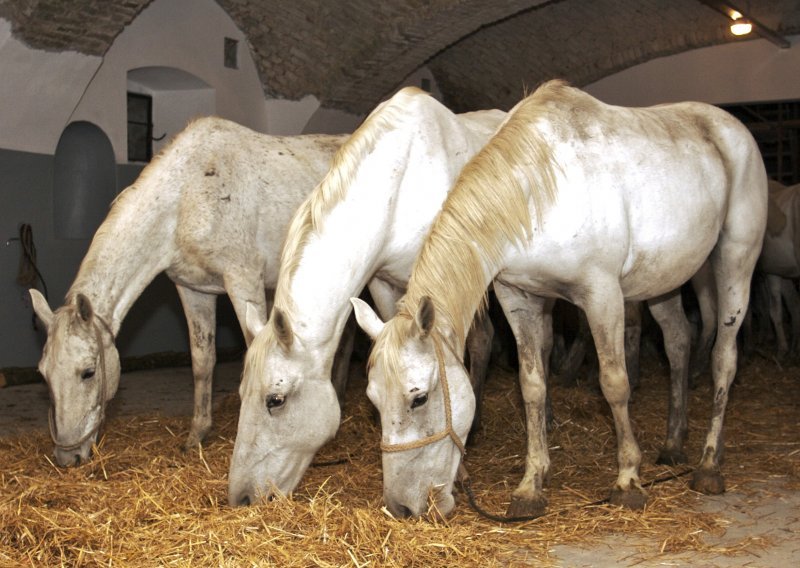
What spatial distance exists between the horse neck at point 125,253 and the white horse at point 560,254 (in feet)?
6.05

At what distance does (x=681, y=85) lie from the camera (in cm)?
1155

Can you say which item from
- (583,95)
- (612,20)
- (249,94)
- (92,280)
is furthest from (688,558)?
(612,20)

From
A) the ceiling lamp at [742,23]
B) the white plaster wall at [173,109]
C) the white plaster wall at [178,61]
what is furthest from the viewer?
the ceiling lamp at [742,23]

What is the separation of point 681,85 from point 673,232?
322 inches

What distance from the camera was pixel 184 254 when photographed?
4.78 metres

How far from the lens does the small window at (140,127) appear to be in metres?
9.05

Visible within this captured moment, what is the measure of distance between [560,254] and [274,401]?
124cm

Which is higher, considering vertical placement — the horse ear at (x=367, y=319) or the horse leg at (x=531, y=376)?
the horse ear at (x=367, y=319)

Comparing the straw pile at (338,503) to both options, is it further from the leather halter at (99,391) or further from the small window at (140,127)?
the small window at (140,127)

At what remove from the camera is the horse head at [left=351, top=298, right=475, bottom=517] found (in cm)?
308

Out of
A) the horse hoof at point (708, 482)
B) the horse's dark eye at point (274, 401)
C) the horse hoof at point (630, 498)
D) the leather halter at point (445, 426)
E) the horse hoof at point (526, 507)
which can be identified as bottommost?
the horse hoof at point (708, 482)

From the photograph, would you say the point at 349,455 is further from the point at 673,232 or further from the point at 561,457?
the point at 673,232

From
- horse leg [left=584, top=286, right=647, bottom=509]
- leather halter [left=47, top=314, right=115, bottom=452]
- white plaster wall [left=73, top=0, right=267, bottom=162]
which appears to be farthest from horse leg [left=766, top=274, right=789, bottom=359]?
leather halter [left=47, top=314, right=115, bottom=452]

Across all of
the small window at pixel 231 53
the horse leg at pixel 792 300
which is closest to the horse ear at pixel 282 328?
the small window at pixel 231 53
